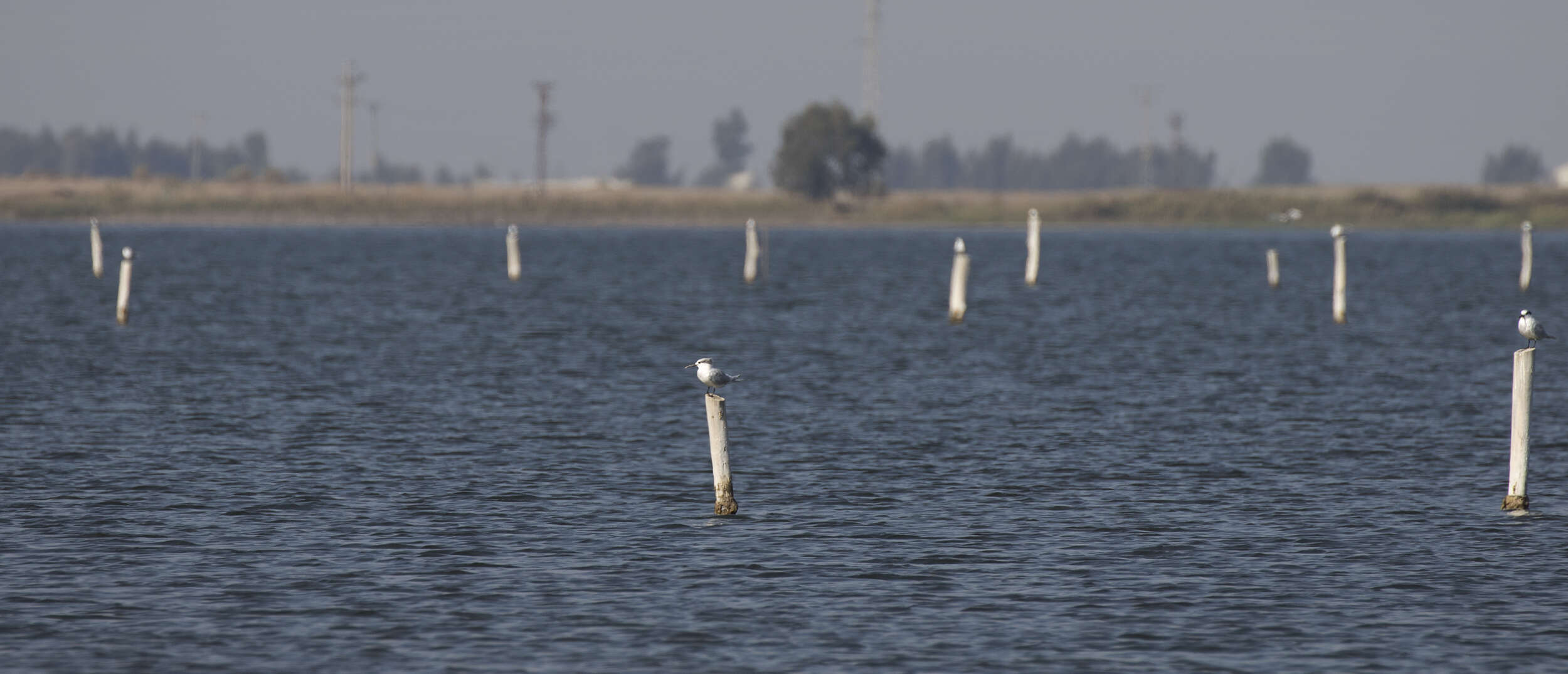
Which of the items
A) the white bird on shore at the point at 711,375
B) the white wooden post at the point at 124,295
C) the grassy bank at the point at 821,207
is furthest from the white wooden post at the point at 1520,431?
the grassy bank at the point at 821,207

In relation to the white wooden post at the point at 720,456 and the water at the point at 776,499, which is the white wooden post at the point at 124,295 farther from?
the white wooden post at the point at 720,456

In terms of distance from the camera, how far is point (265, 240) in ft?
488

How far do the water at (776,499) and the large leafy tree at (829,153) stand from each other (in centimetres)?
13113

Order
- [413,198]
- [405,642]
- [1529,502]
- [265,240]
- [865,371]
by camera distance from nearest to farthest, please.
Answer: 1. [405,642]
2. [1529,502]
3. [865,371]
4. [265,240]
5. [413,198]

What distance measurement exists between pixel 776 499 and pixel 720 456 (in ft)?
7.33

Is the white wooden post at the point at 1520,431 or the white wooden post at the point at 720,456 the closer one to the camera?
the white wooden post at the point at 720,456

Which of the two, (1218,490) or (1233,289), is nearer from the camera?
(1218,490)

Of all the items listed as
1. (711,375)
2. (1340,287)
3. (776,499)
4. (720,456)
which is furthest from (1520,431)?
(1340,287)

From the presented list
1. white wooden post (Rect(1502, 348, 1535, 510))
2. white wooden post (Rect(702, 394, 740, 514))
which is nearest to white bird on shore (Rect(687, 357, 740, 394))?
white wooden post (Rect(702, 394, 740, 514))

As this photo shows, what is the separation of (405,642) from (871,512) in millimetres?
8333

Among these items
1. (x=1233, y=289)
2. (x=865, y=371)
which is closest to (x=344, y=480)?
(x=865, y=371)

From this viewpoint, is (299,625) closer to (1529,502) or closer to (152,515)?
(152,515)

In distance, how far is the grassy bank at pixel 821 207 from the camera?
178m

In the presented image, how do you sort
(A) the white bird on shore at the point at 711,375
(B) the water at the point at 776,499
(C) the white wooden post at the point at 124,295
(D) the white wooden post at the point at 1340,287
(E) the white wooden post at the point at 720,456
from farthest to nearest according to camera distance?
(D) the white wooden post at the point at 1340,287, (C) the white wooden post at the point at 124,295, (A) the white bird on shore at the point at 711,375, (E) the white wooden post at the point at 720,456, (B) the water at the point at 776,499
